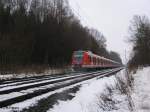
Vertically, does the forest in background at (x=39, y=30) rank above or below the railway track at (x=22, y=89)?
above

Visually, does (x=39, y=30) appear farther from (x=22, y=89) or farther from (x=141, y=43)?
(x=22, y=89)

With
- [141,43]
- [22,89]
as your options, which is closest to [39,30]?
[141,43]

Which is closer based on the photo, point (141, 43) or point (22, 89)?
point (22, 89)

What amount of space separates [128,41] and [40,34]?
2860cm

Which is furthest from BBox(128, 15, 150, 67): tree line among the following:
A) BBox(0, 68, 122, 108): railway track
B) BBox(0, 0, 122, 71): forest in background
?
BBox(0, 68, 122, 108): railway track

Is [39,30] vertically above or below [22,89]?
above

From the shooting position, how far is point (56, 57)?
57.7m

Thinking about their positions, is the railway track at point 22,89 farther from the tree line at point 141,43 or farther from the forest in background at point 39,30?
the tree line at point 141,43

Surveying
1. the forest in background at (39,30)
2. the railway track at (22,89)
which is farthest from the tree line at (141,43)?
the railway track at (22,89)

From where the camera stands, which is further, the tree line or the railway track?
the tree line

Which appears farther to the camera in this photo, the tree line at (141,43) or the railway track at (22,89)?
the tree line at (141,43)

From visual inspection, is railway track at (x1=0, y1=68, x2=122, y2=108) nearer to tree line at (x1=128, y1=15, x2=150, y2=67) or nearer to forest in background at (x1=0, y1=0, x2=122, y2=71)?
forest in background at (x1=0, y1=0, x2=122, y2=71)

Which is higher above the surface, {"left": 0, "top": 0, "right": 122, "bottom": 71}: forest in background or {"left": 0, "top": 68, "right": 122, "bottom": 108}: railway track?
{"left": 0, "top": 0, "right": 122, "bottom": 71}: forest in background

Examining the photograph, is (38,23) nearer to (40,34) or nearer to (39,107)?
(40,34)
